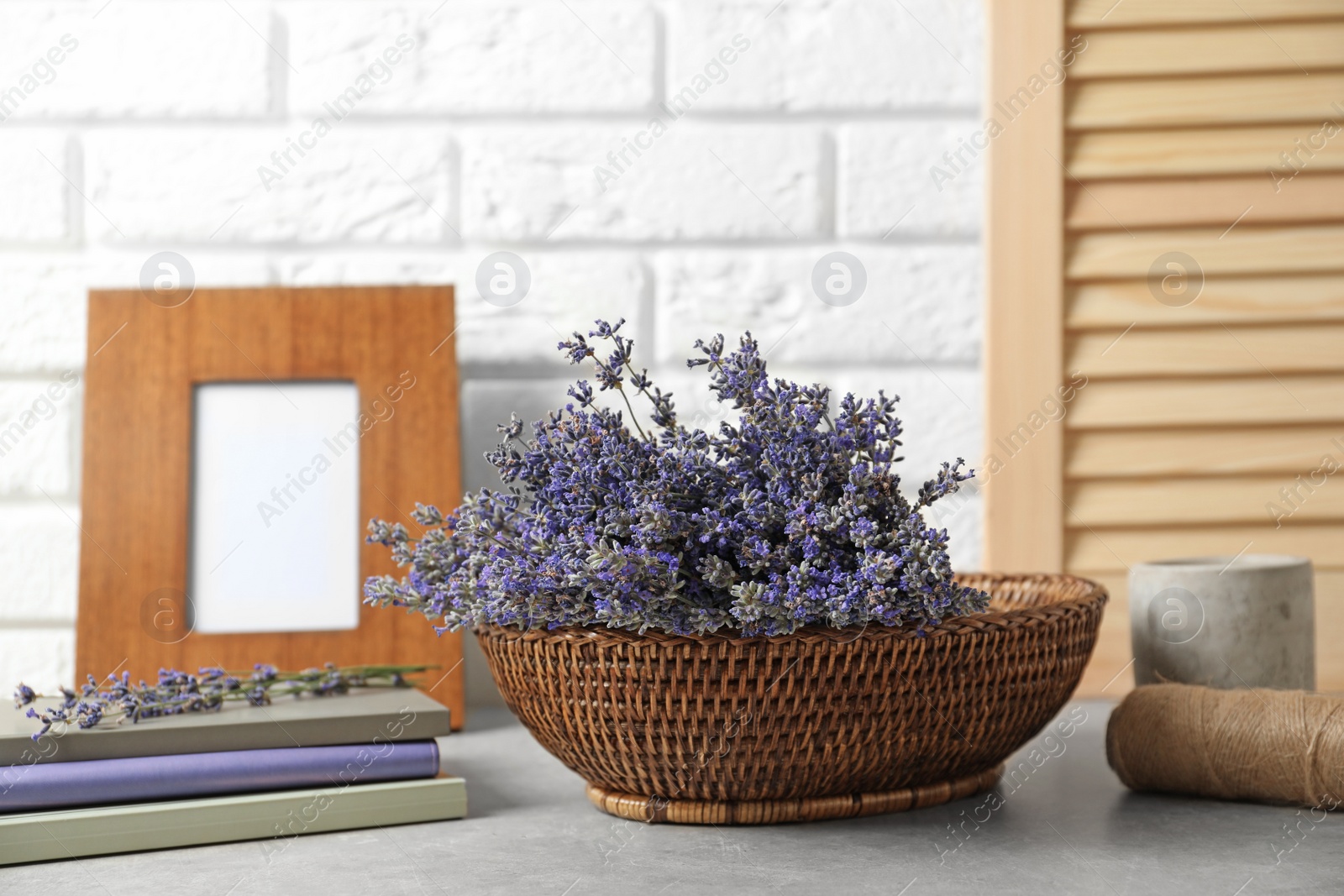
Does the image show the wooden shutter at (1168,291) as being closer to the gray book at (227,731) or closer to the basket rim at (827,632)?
the basket rim at (827,632)

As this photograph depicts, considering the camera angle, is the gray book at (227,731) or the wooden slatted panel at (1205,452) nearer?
the gray book at (227,731)

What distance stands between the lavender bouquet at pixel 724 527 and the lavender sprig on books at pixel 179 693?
177 millimetres

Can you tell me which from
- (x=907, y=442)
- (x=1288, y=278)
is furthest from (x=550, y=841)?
(x=1288, y=278)

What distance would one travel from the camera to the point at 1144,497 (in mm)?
1146

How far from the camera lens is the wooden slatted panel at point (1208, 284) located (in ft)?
3.71

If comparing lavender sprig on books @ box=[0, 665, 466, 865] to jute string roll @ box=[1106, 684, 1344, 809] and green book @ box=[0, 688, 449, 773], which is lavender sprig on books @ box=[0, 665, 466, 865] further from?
jute string roll @ box=[1106, 684, 1344, 809]

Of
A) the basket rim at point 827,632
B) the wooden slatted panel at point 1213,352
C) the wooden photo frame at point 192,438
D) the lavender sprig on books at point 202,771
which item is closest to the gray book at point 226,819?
the lavender sprig on books at point 202,771

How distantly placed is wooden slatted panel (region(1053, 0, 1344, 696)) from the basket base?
1.68ft

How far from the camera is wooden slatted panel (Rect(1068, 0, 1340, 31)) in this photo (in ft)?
3.72

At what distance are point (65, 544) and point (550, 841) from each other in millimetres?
725

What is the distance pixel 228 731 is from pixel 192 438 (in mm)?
439

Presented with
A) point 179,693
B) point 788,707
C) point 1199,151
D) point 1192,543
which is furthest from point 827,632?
point 1199,151

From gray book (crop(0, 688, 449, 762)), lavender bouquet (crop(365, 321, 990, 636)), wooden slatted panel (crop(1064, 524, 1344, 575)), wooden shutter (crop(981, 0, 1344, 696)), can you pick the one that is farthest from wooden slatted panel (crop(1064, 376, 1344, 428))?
gray book (crop(0, 688, 449, 762))

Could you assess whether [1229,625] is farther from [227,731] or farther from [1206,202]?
[227,731]
